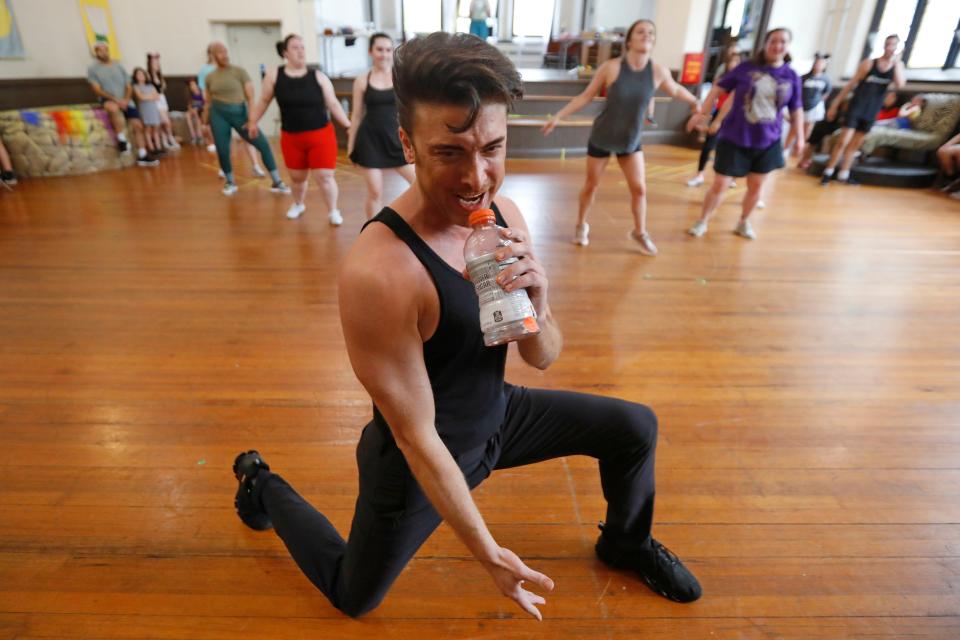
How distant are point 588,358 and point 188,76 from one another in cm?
1030

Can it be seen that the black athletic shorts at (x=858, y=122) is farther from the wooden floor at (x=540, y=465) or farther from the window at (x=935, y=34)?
the window at (x=935, y=34)

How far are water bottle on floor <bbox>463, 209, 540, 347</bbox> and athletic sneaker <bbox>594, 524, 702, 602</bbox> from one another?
1005 mm

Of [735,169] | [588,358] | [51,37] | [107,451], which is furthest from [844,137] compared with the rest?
[51,37]

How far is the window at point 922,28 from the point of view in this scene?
7.93 meters

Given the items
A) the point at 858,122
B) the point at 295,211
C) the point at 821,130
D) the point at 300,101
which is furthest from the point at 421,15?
the point at 300,101

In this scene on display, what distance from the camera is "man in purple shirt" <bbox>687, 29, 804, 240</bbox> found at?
3.96 metres

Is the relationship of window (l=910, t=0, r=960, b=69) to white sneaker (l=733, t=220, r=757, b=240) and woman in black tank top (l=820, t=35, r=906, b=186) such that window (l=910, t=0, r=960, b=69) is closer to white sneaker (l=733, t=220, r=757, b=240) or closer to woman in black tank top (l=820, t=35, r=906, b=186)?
woman in black tank top (l=820, t=35, r=906, b=186)

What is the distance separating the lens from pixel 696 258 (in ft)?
13.9

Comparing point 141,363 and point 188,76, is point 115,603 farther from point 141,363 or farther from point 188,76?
point 188,76

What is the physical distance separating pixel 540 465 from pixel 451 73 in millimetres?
1530

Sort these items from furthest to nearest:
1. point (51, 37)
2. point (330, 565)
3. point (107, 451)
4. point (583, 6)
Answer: point (583, 6)
point (51, 37)
point (107, 451)
point (330, 565)

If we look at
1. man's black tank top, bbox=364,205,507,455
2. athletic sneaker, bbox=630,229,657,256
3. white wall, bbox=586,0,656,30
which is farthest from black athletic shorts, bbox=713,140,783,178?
white wall, bbox=586,0,656,30

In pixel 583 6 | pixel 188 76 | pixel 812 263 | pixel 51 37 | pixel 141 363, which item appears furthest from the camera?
pixel 583 6

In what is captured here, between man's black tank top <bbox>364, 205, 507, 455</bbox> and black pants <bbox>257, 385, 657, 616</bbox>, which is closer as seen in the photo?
man's black tank top <bbox>364, 205, 507, 455</bbox>
